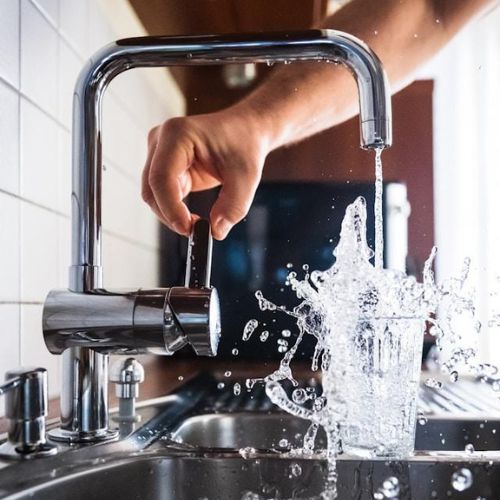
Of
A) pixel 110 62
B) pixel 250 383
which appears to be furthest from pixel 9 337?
pixel 250 383

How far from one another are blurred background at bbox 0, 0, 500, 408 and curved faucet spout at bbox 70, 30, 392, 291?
0.31 metres

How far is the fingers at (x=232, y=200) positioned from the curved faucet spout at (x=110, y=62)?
0.56 ft

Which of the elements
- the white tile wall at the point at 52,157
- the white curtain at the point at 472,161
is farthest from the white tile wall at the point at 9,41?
the white curtain at the point at 472,161

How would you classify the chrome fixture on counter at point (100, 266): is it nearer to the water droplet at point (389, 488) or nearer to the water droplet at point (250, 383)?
the water droplet at point (389, 488)

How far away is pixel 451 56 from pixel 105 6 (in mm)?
603

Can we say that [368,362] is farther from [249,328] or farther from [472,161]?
[472,161]

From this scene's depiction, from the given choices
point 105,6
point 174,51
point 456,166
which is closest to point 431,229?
point 456,166

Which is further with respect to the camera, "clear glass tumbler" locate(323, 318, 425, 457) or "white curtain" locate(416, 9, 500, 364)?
"white curtain" locate(416, 9, 500, 364)

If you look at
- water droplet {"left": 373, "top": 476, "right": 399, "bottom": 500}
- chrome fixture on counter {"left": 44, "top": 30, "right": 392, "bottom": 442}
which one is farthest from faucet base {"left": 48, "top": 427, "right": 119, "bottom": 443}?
water droplet {"left": 373, "top": 476, "right": 399, "bottom": 500}

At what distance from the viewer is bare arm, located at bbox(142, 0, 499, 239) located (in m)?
0.80

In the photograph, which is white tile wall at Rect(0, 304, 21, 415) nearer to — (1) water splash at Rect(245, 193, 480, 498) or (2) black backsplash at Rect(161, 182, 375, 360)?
(1) water splash at Rect(245, 193, 480, 498)

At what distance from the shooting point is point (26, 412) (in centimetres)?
60

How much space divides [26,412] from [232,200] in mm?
334

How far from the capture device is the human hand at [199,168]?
77 centimetres
